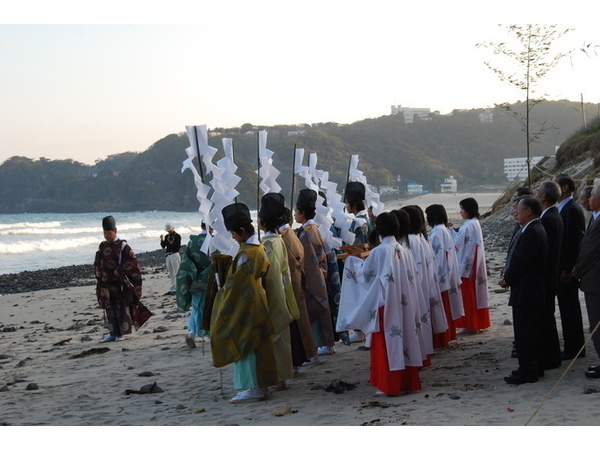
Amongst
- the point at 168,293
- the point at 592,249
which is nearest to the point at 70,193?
the point at 168,293

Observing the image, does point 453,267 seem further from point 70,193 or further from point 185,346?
point 70,193

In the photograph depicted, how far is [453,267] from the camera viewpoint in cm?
878

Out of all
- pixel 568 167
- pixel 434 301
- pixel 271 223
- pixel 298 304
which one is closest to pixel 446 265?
pixel 434 301

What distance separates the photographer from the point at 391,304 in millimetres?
6387

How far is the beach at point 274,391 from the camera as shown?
567 cm

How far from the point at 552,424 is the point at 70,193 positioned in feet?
300

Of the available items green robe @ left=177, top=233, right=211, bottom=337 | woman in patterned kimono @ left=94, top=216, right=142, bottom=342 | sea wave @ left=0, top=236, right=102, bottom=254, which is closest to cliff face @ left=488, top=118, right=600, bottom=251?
woman in patterned kimono @ left=94, top=216, right=142, bottom=342

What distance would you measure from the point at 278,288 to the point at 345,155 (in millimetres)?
56105

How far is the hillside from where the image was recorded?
2876 inches

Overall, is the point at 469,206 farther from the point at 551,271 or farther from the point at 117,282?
the point at 117,282

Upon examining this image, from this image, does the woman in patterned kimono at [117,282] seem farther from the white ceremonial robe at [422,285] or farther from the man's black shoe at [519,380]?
the man's black shoe at [519,380]

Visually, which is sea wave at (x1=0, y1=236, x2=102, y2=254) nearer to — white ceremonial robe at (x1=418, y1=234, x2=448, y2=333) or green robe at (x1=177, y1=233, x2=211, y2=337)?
green robe at (x1=177, y1=233, x2=211, y2=337)

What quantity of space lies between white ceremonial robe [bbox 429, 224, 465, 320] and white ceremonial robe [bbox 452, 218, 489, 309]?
425mm

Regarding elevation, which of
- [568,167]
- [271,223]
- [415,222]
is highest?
[568,167]
